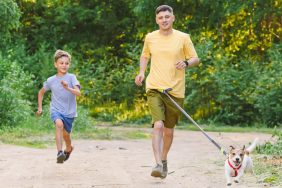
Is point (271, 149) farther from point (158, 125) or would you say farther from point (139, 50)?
point (139, 50)

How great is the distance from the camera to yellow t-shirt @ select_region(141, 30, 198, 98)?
8.49m

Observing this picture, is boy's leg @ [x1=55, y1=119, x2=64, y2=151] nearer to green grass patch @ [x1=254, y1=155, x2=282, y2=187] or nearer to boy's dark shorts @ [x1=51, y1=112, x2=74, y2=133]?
boy's dark shorts @ [x1=51, y1=112, x2=74, y2=133]

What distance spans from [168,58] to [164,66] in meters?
0.11

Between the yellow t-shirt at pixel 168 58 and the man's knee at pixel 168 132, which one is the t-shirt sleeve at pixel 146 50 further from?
the man's knee at pixel 168 132

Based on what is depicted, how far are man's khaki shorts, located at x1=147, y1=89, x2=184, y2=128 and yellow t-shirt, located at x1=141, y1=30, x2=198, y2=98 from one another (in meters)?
0.10

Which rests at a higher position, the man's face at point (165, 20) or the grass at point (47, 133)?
the man's face at point (165, 20)

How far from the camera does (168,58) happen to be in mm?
8492

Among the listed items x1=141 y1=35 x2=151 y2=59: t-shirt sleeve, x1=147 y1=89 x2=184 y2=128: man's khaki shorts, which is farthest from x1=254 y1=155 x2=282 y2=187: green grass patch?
x1=141 y1=35 x2=151 y2=59: t-shirt sleeve

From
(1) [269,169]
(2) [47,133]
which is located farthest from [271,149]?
(2) [47,133]

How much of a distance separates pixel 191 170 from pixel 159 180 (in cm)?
117

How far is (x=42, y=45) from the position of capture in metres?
26.4

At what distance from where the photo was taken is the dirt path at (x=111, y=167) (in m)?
8.23

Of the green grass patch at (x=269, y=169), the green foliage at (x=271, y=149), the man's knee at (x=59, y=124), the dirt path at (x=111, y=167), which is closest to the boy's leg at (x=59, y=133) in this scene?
the man's knee at (x=59, y=124)

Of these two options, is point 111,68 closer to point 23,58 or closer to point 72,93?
point 23,58
